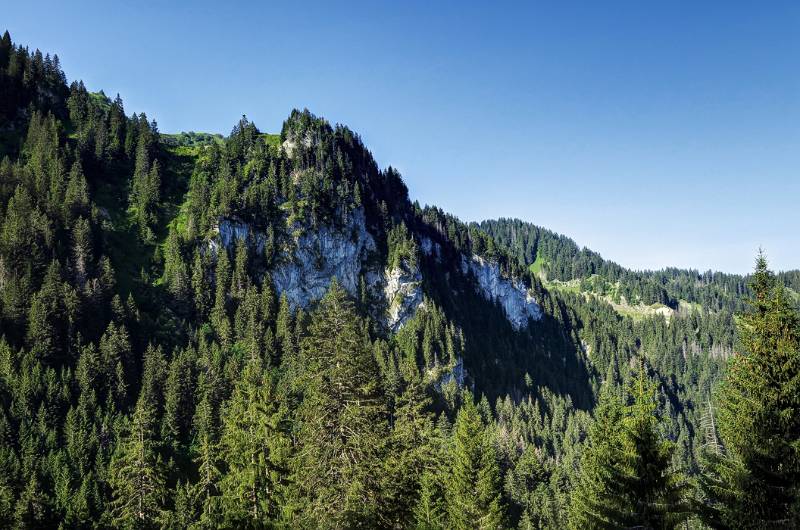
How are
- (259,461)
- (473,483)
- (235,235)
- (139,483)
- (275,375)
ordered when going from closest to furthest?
(259,461) → (473,483) → (139,483) → (275,375) → (235,235)

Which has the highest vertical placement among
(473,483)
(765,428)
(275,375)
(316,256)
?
(316,256)

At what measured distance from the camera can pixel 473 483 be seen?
1480 inches

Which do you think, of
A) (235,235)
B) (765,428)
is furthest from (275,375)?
(765,428)

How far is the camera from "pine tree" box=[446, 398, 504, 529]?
3631 centimetres

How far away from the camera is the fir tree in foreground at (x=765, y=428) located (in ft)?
57.6

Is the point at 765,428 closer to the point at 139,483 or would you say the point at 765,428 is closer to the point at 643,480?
the point at 643,480

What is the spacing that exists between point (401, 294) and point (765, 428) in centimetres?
14655

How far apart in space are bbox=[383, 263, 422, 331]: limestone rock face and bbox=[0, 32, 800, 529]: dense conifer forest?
0.67 m

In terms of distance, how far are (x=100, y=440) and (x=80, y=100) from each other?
442 ft

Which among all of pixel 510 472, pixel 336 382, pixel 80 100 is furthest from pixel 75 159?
pixel 336 382

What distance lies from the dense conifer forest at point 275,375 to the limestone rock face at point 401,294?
2.19 feet

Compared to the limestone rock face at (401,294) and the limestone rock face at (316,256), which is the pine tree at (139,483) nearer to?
the limestone rock face at (316,256)

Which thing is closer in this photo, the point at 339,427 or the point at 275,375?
the point at 339,427

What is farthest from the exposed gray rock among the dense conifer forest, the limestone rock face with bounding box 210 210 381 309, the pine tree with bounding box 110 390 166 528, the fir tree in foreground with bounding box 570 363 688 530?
the fir tree in foreground with bounding box 570 363 688 530
